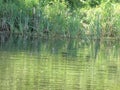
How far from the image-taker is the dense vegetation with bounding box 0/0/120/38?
34531mm

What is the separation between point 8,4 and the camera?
35.9 metres

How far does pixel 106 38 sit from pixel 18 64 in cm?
1950

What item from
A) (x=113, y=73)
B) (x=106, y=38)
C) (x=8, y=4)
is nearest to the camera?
(x=113, y=73)

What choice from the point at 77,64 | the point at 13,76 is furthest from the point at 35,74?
the point at 77,64

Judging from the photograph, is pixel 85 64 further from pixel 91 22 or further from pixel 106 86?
pixel 91 22

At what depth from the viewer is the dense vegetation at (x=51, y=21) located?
1359 inches

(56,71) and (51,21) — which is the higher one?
(51,21)

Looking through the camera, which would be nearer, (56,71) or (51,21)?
(56,71)

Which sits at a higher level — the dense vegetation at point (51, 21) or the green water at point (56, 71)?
the dense vegetation at point (51, 21)

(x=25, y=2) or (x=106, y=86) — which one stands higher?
(x=25, y=2)

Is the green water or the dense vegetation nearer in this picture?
the green water

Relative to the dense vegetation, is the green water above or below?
below

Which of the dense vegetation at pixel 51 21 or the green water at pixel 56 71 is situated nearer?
the green water at pixel 56 71

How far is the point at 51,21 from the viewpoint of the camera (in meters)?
35.5
